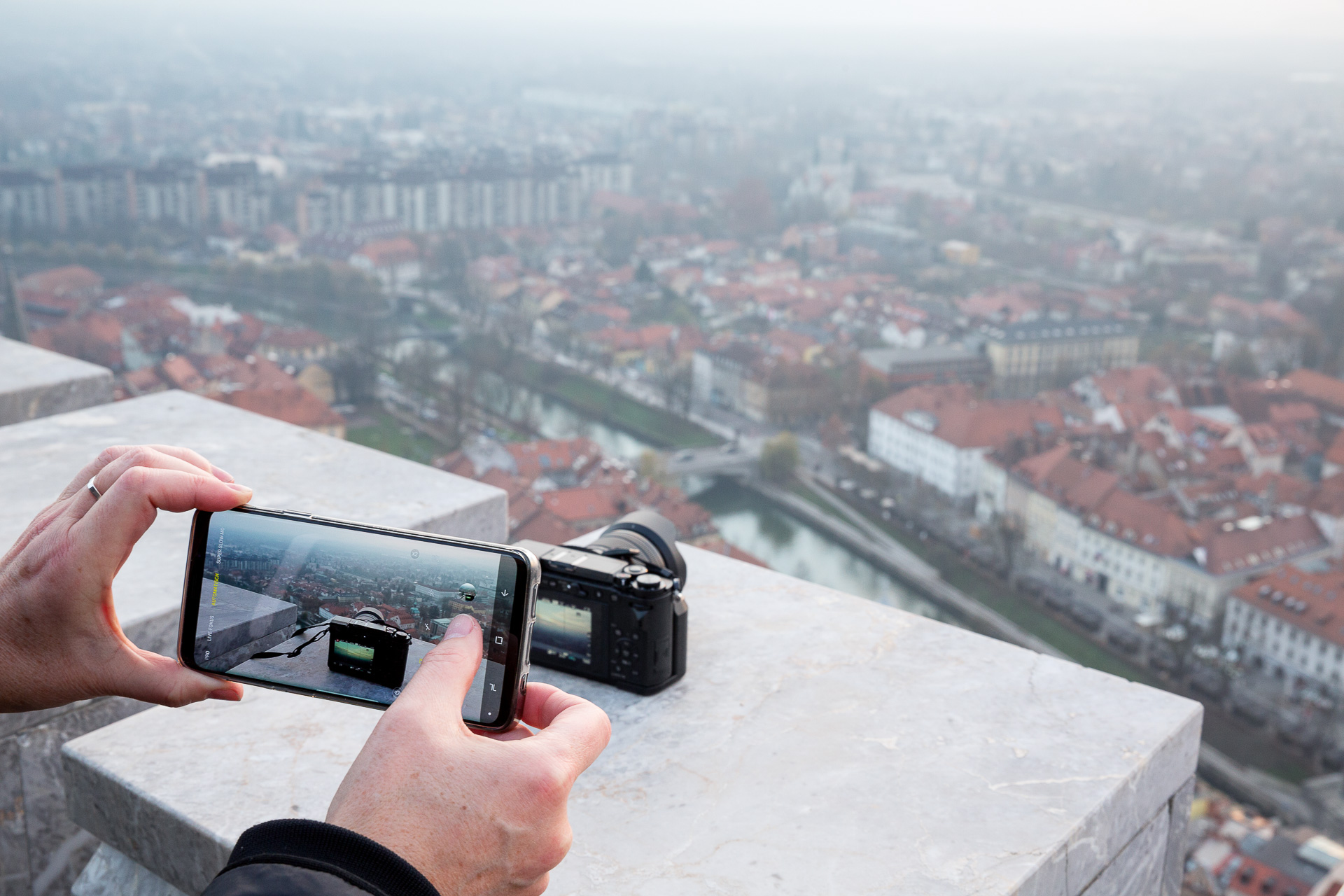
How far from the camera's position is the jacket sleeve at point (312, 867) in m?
0.26

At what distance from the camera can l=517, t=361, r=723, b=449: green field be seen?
987 cm

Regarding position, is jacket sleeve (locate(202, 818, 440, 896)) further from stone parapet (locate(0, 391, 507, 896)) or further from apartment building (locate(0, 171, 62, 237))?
apartment building (locate(0, 171, 62, 237))

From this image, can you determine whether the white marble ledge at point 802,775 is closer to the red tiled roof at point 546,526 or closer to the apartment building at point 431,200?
the red tiled roof at point 546,526

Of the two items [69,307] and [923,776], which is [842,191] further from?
[923,776]

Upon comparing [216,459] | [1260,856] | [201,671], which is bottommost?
[1260,856]

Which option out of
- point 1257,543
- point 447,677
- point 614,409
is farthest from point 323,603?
point 614,409

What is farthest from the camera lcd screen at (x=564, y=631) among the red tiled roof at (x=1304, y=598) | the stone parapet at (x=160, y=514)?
the red tiled roof at (x=1304, y=598)

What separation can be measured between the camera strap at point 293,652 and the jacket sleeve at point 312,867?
0.55 ft

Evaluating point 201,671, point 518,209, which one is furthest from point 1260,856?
point 518,209

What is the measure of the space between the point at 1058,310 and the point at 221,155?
1292 cm

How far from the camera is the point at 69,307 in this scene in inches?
409

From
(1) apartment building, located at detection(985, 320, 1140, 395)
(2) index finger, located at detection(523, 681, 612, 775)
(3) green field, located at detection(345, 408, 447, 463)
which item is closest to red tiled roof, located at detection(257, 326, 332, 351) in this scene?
(3) green field, located at detection(345, 408, 447, 463)

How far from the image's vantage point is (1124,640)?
722cm

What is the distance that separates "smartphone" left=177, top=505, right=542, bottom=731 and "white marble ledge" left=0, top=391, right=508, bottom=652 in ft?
0.99
